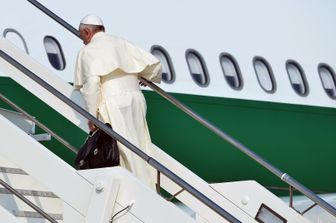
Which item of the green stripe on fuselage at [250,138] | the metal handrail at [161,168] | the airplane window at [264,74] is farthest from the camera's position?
the airplane window at [264,74]

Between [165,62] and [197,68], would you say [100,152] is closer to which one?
[165,62]

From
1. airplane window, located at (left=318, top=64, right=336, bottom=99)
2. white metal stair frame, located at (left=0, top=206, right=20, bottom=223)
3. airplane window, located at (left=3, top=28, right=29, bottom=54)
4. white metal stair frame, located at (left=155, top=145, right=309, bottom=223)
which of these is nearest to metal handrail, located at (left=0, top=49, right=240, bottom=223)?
white metal stair frame, located at (left=0, top=206, right=20, bottom=223)

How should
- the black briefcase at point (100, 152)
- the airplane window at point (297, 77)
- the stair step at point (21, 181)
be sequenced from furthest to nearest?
the airplane window at point (297, 77) → the stair step at point (21, 181) → the black briefcase at point (100, 152)

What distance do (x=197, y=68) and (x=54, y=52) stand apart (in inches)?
66.1

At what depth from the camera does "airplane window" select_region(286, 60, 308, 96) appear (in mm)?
10625

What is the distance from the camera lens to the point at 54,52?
8711 mm

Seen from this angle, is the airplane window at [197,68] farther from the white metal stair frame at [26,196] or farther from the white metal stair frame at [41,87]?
the white metal stair frame at [26,196]

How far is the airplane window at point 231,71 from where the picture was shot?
32.9 ft

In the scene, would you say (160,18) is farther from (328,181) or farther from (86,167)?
(86,167)

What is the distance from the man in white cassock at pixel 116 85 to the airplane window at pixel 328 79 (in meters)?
5.13

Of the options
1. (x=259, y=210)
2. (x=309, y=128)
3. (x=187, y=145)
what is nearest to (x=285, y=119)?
(x=309, y=128)

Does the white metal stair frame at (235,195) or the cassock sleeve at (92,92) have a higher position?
the cassock sleeve at (92,92)

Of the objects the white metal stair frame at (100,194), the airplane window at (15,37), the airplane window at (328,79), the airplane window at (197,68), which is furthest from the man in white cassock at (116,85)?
the airplane window at (328,79)

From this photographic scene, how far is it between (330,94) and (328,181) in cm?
96
